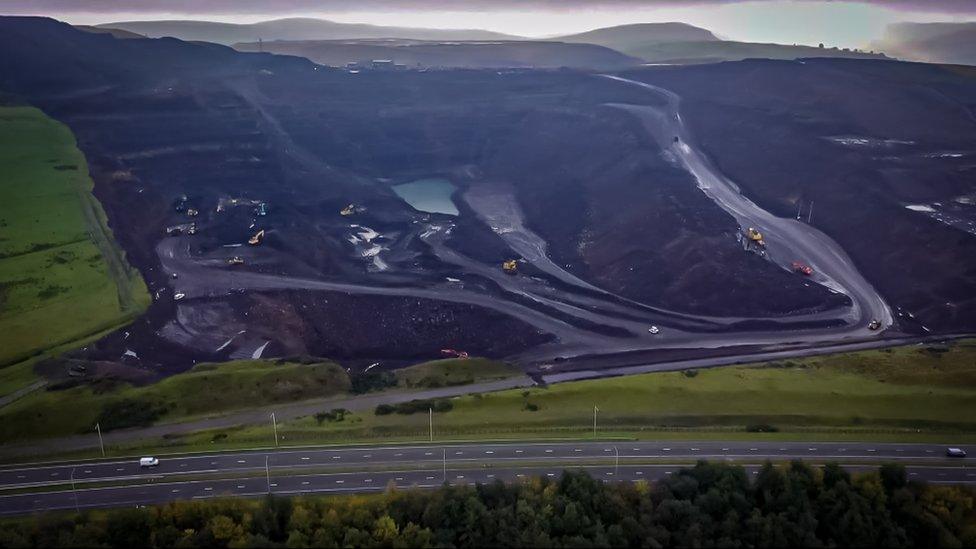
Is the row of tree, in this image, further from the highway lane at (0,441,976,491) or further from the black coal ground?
the black coal ground

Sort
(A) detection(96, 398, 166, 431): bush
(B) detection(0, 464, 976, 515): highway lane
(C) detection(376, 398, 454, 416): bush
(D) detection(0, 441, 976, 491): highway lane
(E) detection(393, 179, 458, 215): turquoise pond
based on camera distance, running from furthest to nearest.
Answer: (E) detection(393, 179, 458, 215): turquoise pond, (C) detection(376, 398, 454, 416): bush, (A) detection(96, 398, 166, 431): bush, (D) detection(0, 441, 976, 491): highway lane, (B) detection(0, 464, 976, 515): highway lane

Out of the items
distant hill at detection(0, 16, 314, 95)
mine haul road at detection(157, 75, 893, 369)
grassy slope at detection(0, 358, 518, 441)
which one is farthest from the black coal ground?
grassy slope at detection(0, 358, 518, 441)

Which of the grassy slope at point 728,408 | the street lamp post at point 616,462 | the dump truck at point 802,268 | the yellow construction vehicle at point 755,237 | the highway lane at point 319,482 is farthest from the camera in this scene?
the yellow construction vehicle at point 755,237

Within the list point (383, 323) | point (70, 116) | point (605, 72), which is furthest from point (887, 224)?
point (70, 116)

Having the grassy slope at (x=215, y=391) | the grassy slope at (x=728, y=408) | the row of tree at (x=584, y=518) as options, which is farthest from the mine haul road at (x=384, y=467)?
the grassy slope at (x=215, y=391)

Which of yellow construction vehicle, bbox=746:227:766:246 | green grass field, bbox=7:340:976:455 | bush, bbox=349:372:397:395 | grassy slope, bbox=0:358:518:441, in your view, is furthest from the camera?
yellow construction vehicle, bbox=746:227:766:246

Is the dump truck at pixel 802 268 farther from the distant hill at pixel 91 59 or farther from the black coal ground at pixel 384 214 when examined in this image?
the distant hill at pixel 91 59
